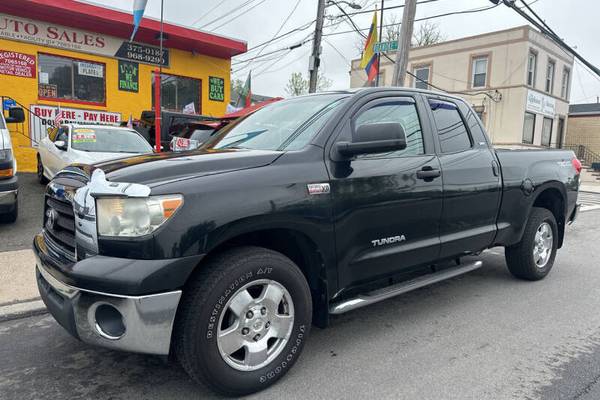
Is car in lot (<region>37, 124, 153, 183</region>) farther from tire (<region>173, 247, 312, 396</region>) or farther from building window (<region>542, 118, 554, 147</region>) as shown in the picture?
building window (<region>542, 118, 554, 147</region>)

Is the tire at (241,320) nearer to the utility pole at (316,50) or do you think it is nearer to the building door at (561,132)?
the utility pole at (316,50)

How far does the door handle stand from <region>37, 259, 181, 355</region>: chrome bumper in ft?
6.76

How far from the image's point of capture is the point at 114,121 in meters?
13.7

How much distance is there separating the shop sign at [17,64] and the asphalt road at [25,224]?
392 cm

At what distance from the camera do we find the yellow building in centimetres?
1194

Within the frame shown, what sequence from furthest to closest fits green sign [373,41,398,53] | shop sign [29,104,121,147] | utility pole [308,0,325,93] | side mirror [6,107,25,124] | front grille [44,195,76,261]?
utility pole [308,0,325,93], shop sign [29,104,121,147], green sign [373,41,398,53], side mirror [6,107,25,124], front grille [44,195,76,261]

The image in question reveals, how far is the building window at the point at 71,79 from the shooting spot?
1254cm

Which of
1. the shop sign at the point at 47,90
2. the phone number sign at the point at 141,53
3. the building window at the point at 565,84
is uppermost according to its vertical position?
the building window at the point at 565,84

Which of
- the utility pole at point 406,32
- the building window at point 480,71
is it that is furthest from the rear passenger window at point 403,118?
the building window at point 480,71

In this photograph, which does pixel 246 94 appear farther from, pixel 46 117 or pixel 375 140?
pixel 375 140

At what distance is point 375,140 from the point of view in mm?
2955

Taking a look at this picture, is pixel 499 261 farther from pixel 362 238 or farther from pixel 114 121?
pixel 114 121

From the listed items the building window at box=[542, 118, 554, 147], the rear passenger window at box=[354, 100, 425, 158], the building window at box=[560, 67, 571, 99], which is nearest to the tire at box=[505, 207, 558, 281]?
the rear passenger window at box=[354, 100, 425, 158]

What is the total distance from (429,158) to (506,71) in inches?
886
